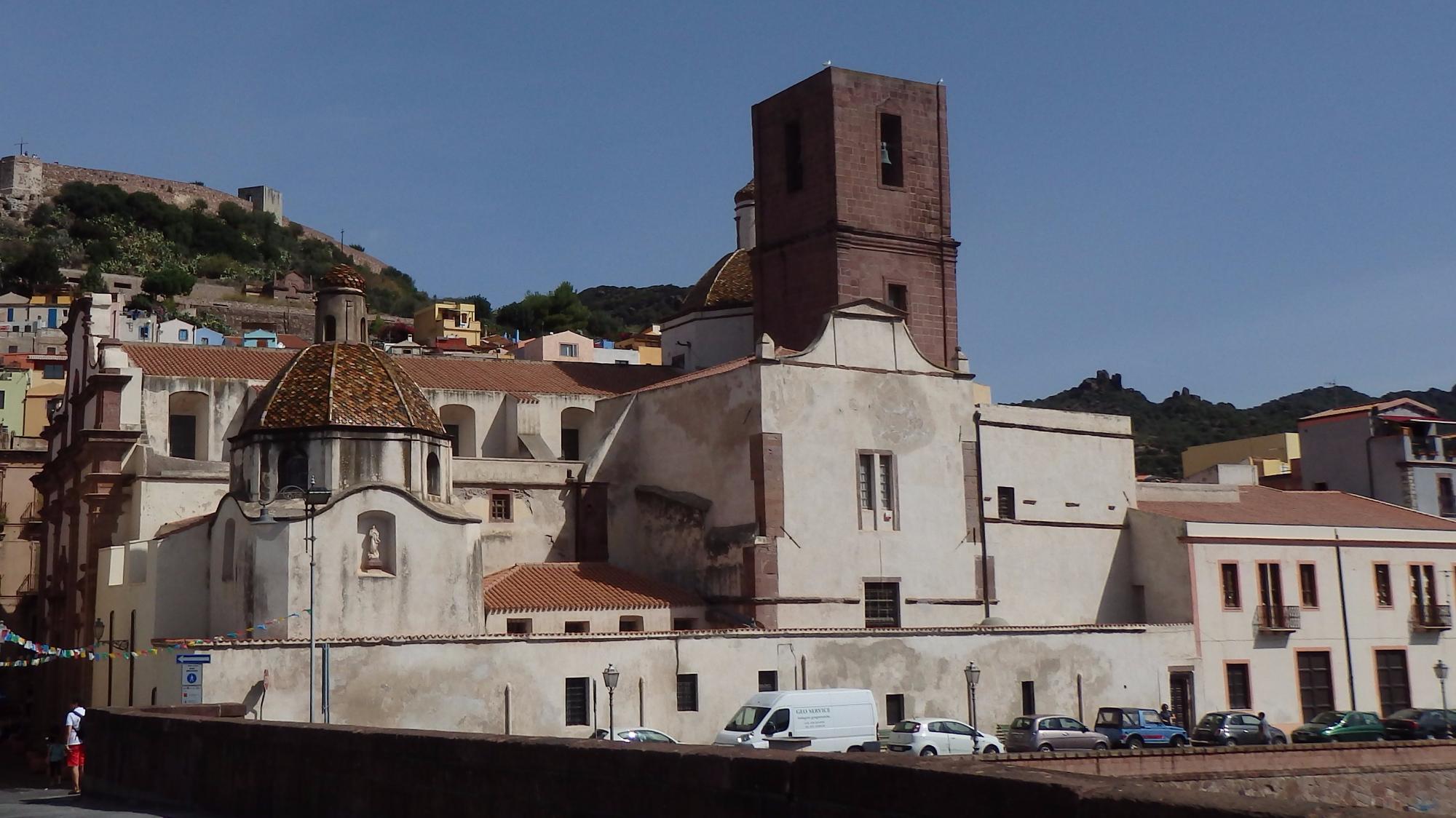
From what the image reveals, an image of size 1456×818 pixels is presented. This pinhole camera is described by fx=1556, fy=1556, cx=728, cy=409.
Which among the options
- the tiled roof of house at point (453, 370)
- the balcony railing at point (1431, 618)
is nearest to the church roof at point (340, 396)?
the tiled roof of house at point (453, 370)

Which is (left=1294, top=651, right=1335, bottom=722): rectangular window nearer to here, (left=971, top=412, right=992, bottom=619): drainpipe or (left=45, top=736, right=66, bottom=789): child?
(left=971, top=412, right=992, bottom=619): drainpipe

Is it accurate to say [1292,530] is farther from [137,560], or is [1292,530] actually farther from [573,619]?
[137,560]

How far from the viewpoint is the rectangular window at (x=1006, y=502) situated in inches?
1667

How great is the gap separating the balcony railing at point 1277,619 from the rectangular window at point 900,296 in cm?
1286

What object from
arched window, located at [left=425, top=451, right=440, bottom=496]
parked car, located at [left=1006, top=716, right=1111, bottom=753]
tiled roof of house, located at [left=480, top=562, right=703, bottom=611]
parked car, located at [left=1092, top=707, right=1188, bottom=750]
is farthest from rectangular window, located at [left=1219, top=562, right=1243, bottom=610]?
arched window, located at [left=425, top=451, right=440, bottom=496]

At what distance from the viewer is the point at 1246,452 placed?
7812 cm

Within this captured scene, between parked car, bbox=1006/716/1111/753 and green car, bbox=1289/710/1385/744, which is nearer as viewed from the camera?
parked car, bbox=1006/716/1111/753

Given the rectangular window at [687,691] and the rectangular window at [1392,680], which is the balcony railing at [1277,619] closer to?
the rectangular window at [1392,680]

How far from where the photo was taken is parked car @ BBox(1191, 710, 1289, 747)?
36719mm

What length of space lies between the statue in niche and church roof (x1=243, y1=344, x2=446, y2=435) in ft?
7.47

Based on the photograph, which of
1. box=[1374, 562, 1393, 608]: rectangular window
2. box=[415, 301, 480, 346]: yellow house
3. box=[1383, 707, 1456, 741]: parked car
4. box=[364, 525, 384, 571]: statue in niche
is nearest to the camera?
box=[364, 525, 384, 571]: statue in niche

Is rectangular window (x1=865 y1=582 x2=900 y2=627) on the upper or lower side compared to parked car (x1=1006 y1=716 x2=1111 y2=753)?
upper

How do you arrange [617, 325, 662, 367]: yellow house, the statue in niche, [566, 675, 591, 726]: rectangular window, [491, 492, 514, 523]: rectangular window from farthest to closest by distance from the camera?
[617, 325, 662, 367]: yellow house < [491, 492, 514, 523]: rectangular window < the statue in niche < [566, 675, 591, 726]: rectangular window

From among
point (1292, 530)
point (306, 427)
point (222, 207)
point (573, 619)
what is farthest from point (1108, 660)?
point (222, 207)
